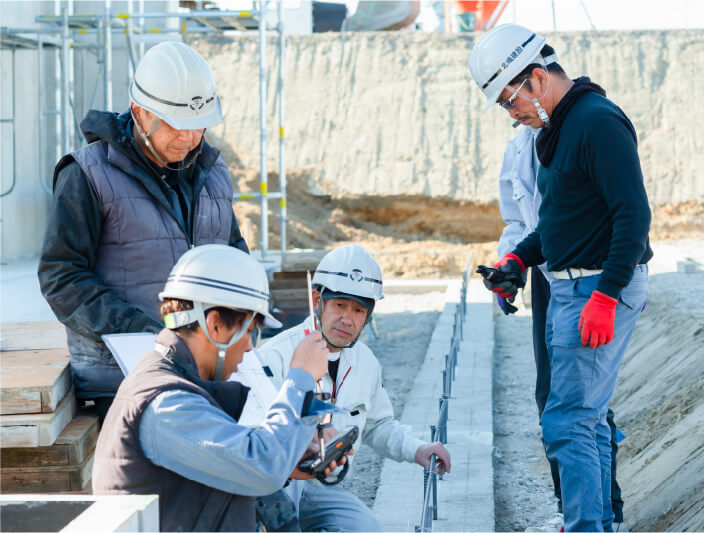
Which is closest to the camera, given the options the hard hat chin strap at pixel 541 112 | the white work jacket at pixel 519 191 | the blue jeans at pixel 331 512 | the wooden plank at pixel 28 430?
the blue jeans at pixel 331 512

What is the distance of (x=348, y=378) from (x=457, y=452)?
2.47 metres

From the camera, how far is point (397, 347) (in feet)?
31.7

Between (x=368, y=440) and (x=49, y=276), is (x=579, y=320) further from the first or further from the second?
(x=49, y=276)

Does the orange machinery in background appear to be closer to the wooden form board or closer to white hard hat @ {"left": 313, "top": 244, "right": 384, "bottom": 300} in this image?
white hard hat @ {"left": 313, "top": 244, "right": 384, "bottom": 300}

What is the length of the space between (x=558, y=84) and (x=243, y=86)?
18085 millimetres

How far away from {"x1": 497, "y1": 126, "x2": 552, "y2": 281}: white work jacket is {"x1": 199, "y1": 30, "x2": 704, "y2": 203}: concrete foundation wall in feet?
49.9

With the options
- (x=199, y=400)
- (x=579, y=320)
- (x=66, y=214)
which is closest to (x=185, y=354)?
(x=199, y=400)

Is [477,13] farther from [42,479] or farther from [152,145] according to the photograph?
[42,479]

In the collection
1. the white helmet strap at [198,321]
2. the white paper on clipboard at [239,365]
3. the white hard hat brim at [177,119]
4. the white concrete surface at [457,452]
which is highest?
the white hard hat brim at [177,119]

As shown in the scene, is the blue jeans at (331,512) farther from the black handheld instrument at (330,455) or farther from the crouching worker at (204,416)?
the crouching worker at (204,416)

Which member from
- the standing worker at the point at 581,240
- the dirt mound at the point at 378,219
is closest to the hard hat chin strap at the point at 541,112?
the standing worker at the point at 581,240

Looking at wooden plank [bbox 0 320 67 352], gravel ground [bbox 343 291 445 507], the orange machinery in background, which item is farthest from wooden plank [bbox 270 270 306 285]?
the orange machinery in background

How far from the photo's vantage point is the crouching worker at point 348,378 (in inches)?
116

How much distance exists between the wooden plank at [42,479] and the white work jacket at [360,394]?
2.61 ft
